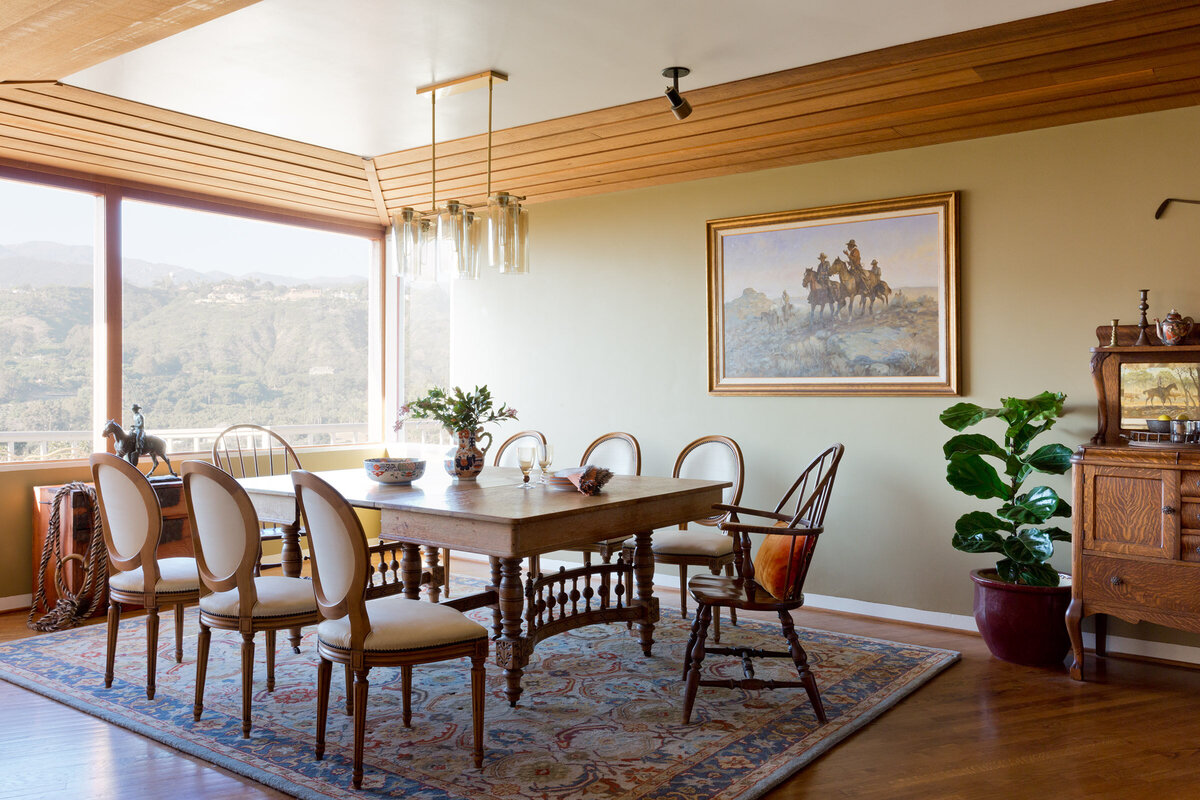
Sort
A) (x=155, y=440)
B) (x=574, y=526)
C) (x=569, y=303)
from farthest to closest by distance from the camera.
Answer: (x=569, y=303)
(x=155, y=440)
(x=574, y=526)

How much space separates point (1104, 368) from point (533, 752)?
3.09 metres

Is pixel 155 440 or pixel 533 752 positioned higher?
pixel 155 440

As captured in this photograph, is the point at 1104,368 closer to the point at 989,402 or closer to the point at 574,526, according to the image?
the point at 989,402

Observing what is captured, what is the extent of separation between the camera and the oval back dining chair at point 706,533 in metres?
4.31

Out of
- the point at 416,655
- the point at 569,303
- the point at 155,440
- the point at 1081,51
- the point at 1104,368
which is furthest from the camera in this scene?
the point at 569,303

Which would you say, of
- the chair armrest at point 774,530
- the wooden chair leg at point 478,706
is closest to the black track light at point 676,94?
the chair armrest at point 774,530

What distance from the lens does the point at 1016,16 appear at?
136 inches

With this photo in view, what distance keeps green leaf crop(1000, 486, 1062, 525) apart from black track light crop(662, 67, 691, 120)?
232cm

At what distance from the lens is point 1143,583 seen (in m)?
3.74

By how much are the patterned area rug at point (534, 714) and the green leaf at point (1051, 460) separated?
0.95 metres

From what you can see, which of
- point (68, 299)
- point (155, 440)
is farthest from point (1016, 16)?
point (68, 299)

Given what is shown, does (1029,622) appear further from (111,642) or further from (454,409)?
(111,642)

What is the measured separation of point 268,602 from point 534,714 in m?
1.06

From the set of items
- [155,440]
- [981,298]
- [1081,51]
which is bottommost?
[155,440]
